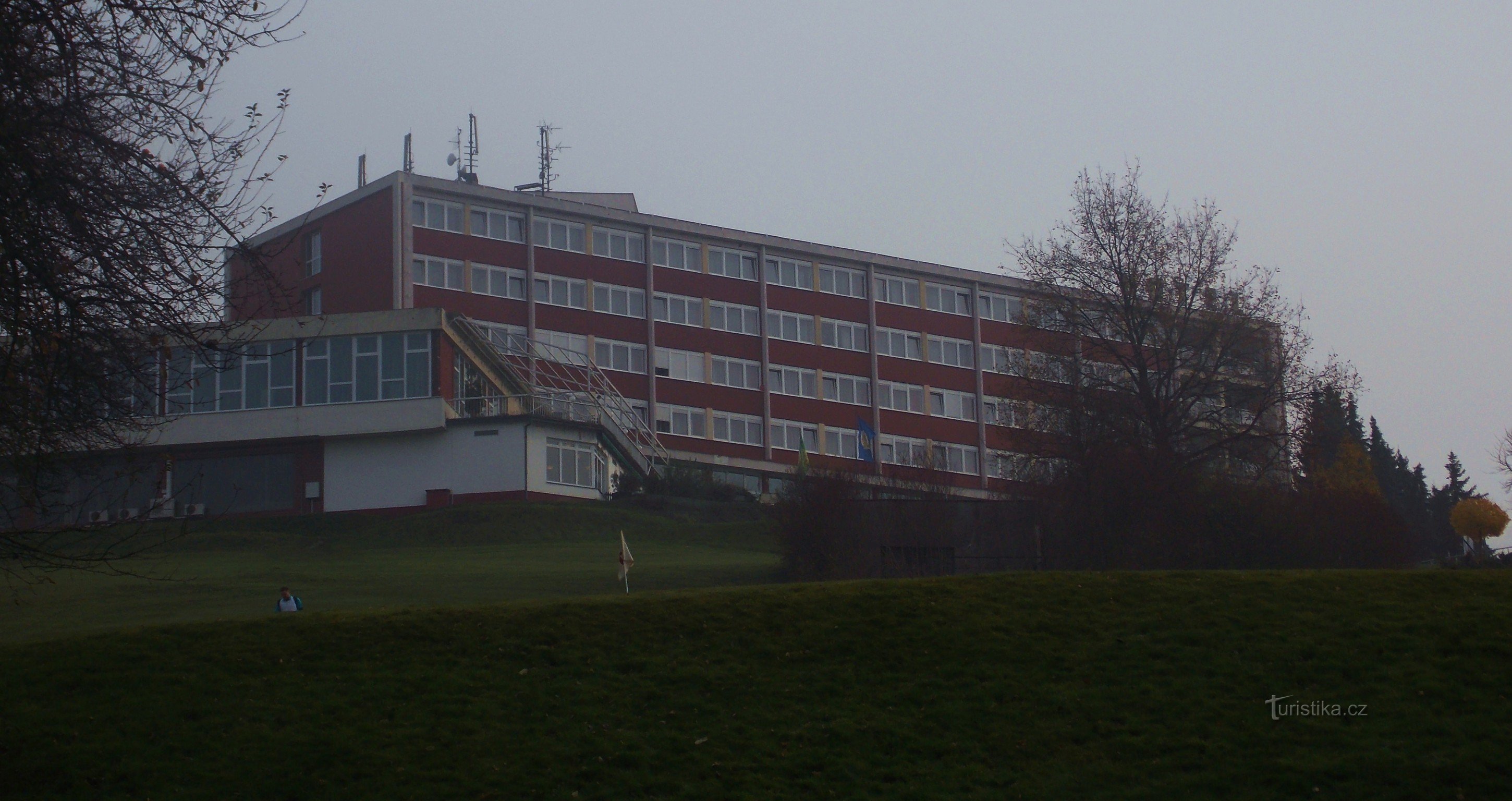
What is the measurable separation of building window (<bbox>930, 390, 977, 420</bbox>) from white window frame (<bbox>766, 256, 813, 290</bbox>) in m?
10.00

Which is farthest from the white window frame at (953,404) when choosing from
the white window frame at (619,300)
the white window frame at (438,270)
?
the white window frame at (438,270)

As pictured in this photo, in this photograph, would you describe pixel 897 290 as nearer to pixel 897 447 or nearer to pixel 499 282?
pixel 897 447

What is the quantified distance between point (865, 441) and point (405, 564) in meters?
41.6

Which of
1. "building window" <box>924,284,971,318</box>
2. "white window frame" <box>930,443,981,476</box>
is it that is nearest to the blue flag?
"white window frame" <box>930,443,981,476</box>

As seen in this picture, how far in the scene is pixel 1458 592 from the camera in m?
18.8

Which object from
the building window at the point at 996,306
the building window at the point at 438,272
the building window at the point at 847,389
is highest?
the building window at the point at 996,306

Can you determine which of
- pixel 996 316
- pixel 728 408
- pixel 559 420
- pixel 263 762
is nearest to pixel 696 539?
pixel 559 420

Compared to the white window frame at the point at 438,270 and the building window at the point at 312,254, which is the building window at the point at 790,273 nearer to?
the white window frame at the point at 438,270

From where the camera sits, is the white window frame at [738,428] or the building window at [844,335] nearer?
the white window frame at [738,428]

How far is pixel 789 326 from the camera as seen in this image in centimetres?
7569

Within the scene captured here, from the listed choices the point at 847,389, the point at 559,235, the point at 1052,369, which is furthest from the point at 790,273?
the point at 1052,369

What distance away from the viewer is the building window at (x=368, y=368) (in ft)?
171

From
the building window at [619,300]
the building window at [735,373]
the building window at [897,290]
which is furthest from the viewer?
the building window at [897,290]

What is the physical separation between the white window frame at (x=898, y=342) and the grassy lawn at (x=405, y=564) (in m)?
26.9
